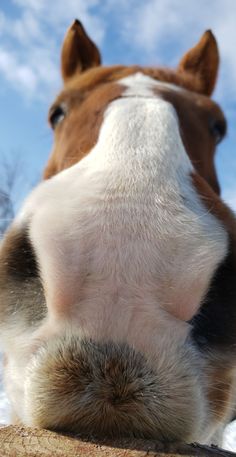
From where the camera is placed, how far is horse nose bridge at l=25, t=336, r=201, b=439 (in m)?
1.31

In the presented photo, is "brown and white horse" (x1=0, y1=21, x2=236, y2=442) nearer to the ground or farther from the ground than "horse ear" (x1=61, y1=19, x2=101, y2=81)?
nearer to the ground

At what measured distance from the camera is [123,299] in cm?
140

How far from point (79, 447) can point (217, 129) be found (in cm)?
227

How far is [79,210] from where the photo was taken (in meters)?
1.54

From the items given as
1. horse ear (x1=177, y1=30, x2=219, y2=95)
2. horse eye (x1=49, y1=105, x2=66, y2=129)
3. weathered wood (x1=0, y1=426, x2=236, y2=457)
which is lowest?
weathered wood (x1=0, y1=426, x2=236, y2=457)

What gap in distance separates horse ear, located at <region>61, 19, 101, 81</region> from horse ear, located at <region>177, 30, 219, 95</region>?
0.77 metres

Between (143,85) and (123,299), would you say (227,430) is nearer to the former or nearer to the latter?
(143,85)

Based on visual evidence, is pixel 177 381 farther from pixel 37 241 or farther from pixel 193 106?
pixel 193 106

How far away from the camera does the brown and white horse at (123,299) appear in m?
1.33

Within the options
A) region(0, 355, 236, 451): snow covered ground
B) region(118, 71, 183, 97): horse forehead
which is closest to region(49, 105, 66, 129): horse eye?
region(118, 71, 183, 97): horse forehead

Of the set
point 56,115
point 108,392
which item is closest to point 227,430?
point 56,115

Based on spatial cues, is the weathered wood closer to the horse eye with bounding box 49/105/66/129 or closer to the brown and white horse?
the brown and white horse

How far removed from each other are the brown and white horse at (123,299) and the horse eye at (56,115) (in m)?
1.10

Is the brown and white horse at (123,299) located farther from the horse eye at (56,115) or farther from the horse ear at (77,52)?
the horse ear at (77,52)
